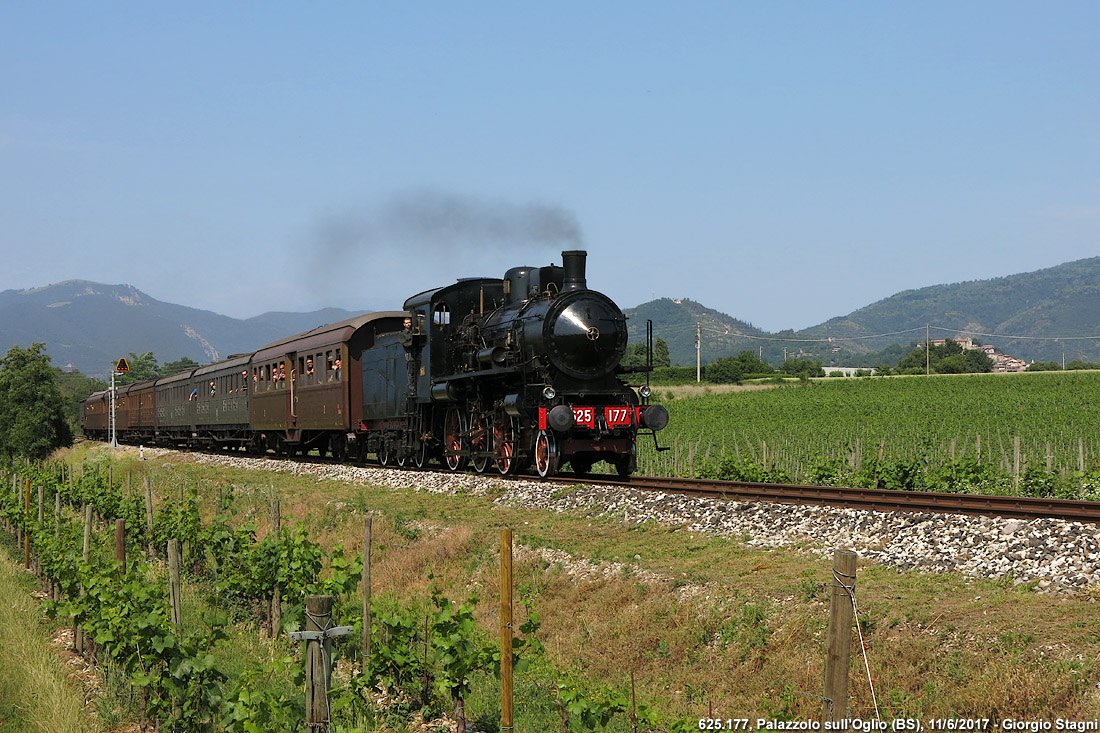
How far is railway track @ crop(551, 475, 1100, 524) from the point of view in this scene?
11.9m

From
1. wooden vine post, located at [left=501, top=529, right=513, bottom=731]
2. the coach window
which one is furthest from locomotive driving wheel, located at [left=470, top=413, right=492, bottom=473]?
wooden vine post, located at [left=501, top=529, right=513, bottom=731]

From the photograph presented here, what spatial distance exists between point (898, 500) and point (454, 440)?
42.0 feet

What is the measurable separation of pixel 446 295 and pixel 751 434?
20.8m

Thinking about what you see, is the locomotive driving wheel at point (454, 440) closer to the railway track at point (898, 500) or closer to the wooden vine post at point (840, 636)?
the railway track at point (898, 500)

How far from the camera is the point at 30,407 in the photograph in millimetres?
74438

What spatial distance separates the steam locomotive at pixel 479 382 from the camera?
19953 millimetres

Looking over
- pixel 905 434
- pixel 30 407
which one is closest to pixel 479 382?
pixel 905 434

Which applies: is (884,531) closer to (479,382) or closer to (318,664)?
(318,664)

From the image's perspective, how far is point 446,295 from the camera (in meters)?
23.9

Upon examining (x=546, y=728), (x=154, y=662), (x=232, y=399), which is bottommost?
(x=546, y=728)

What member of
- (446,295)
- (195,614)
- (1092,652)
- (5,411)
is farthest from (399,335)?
(5,411)

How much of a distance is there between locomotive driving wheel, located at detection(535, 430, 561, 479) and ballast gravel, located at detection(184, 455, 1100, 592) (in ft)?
2.19

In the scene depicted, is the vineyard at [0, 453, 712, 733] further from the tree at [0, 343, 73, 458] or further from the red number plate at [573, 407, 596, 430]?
the tree at [0, 343, 73, 458]

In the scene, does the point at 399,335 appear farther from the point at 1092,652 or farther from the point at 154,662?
the point at 1092,652
